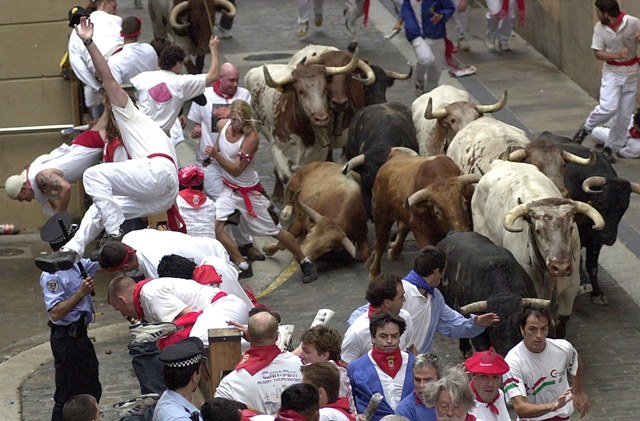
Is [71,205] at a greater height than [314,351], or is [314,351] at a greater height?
[314,351]

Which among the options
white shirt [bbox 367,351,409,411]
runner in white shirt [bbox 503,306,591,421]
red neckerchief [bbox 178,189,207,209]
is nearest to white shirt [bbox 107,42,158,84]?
red neckerchief [bbox 178,189,207,209]

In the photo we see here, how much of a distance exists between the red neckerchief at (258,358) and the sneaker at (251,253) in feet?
21.7

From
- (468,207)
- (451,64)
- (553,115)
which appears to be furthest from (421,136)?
(451,64)

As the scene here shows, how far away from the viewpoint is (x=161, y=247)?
973 cm

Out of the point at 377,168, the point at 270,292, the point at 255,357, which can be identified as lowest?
the point at 270,292

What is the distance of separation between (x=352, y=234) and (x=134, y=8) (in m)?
11.5

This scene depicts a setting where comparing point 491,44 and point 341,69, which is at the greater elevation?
point 341,69

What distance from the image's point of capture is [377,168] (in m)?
14.0

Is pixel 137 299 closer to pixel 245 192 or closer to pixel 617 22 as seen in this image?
pixel 245 192

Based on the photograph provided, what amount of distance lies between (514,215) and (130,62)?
5.19 metres

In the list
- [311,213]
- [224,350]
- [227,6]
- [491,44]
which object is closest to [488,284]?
[224,350]

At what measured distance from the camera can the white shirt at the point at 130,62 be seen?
13.7 meters

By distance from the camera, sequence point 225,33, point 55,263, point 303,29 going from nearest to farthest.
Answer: point 55,263 → point 303,29 → point 225,33

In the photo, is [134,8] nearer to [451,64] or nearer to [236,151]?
[451,64]
